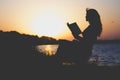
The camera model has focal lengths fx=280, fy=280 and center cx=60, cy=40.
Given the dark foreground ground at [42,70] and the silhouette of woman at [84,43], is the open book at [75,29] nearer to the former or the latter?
the silhouette of woman at [84,43]

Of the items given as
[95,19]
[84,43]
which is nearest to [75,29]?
[84,43]

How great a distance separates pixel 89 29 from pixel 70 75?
1.65 metres

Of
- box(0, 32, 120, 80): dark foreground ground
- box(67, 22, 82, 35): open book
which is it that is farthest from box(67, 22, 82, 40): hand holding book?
box(0, 32, 120, 80): dark foreground ground

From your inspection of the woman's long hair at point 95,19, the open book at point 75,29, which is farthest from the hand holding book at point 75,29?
the woman's long hair at point 95,19

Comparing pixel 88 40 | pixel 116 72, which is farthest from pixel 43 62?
pixel 116 72

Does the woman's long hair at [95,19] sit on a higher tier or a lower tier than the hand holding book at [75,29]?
higher

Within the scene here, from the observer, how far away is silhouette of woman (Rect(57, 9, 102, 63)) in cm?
780

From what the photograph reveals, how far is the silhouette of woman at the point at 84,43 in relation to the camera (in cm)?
780

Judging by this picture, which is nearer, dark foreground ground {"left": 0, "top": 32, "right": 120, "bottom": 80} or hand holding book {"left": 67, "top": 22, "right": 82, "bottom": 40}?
dark foreground ground {"left": 0, "top": 32, "right": 120, "bottom": 80}

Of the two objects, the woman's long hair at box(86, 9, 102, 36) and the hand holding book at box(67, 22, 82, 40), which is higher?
the woman's long hair at box(86, 9, 102, 36)

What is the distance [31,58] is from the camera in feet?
25.9

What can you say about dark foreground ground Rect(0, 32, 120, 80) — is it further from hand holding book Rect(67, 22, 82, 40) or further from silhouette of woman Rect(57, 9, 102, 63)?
hand holding book Rect(67, 22, 82, 40)

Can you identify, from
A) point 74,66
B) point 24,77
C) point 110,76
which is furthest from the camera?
point 74,66

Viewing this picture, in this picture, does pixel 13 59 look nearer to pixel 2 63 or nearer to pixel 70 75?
pixel 2 63
